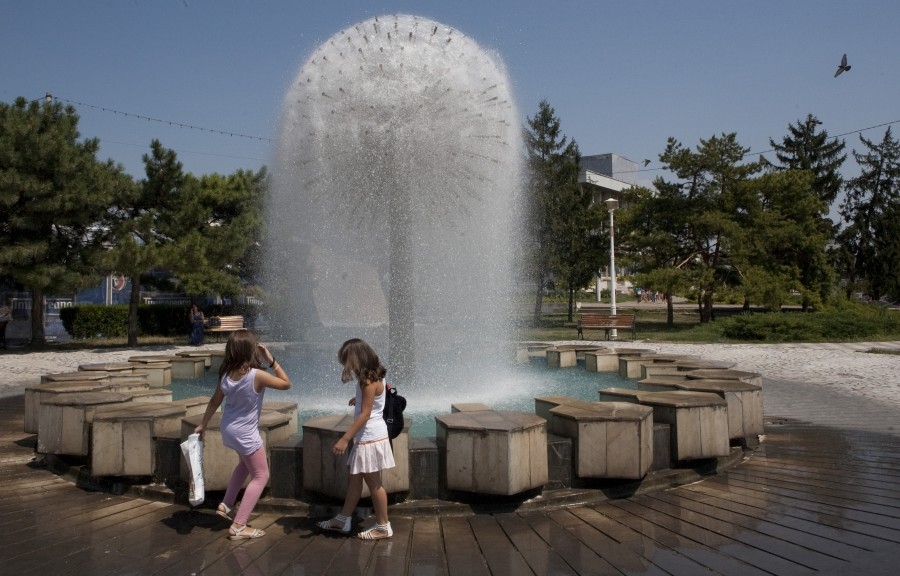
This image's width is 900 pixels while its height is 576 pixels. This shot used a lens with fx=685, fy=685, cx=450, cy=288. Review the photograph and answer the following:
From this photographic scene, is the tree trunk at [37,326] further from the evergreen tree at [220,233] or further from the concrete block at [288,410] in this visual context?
the concrete block at [288,410]

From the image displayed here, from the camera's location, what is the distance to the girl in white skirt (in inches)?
165

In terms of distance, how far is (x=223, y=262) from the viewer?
2212 centimetres

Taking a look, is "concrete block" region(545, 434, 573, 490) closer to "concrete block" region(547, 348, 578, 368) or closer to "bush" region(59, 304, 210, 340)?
"concrete block" region(547, 348, 578, 368)

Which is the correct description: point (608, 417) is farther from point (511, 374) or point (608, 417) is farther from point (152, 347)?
point (152, 347)

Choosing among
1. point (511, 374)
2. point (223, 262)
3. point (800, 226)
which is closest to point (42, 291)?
point (223, 262)

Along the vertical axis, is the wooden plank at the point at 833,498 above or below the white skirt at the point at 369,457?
below

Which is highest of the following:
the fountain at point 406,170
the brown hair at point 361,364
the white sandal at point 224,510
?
the fountain at point 406,170

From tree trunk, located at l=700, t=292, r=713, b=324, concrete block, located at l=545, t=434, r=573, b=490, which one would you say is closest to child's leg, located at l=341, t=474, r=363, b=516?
concrete block, located at l=545, t=434, r=573, b=490

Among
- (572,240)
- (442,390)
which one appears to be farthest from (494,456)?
(572,240)

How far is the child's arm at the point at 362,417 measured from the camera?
4148mm

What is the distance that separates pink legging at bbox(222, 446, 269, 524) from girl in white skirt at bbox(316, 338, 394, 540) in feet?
1.79

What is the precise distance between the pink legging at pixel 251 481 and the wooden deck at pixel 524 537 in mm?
186

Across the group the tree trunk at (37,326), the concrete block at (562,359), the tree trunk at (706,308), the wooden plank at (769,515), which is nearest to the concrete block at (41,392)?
the wooden plank at (769,515)

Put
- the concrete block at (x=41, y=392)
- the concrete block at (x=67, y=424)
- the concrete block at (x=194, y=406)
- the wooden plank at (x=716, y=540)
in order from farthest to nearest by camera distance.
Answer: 1. the concrete block at (x=41, y=392)
2. the concrete block at (x=194, y=406)
3. the concrete block at (x=67, y=424)
4. the wooden plank at (x=716, y=540)
